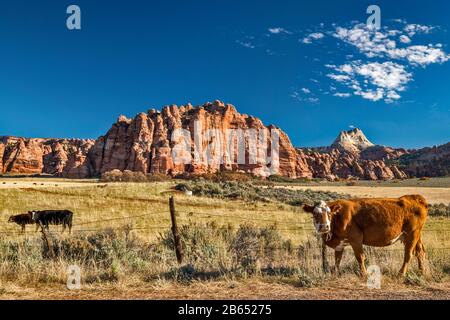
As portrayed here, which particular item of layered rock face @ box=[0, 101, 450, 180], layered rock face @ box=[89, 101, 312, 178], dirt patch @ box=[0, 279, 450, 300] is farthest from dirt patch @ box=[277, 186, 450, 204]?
layered rock face @ box=[89, 101, 312, 178]

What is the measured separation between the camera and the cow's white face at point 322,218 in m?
7.51

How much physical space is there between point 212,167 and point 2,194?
9183 cm

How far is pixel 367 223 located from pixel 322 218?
1.04 metres

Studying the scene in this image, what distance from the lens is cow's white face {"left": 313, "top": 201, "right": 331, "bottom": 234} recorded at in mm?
7508

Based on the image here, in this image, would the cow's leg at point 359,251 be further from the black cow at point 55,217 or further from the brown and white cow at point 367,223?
the black cow at point 55,217

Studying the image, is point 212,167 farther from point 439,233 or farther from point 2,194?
point 439,233

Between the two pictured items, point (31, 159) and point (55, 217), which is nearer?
point (55, 217)

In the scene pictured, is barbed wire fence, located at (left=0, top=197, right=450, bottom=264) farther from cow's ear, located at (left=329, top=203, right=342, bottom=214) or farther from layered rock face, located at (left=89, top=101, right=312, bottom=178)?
layered rock face, located at (left=89, top=101, right=312, bottom=178)

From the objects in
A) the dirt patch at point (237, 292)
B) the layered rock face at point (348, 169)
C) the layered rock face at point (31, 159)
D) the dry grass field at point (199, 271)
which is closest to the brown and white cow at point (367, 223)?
the dry grass field at point (199, 271)

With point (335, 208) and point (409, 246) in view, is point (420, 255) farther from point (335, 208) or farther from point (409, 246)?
point (335, 208)

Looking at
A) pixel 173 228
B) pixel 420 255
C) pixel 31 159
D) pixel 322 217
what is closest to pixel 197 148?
pixel 31 159

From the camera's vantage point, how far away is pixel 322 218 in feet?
24.7
